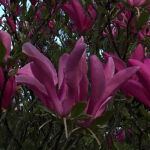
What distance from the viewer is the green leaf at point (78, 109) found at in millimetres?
716

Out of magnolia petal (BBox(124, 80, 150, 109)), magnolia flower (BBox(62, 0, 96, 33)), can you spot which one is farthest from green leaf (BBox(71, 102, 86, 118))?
magnolia flower (BBox(62, 0, 96, 33))

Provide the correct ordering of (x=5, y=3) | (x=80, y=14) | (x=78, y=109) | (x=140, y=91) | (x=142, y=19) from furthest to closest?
(x=5, y=3), (x=80, y=14), (x=142, y=19), (x=140, y=91), (x=78, y=109)

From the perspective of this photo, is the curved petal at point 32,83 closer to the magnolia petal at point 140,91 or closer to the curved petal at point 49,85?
the curved petal at point 49,85

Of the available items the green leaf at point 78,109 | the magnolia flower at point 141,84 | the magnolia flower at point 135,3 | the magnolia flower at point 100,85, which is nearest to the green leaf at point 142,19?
the magnolia flower at point 135,3

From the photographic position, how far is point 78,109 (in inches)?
28.5

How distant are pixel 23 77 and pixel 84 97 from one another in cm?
16

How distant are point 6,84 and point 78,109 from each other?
26 centimetres

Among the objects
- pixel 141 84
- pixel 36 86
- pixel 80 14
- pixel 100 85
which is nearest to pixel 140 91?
pixel 141 84

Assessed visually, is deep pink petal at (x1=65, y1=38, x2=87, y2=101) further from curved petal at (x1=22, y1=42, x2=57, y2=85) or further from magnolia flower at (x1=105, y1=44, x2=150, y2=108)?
magnolia flower at (x1=105, y1=44, x2=150, y2=108)

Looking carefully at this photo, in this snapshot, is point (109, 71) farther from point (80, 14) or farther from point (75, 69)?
point (80, 14)

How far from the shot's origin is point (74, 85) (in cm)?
77

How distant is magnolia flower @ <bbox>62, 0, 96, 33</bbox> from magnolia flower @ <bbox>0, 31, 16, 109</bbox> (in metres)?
0.65

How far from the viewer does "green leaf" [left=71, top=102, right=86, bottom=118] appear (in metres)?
0.72

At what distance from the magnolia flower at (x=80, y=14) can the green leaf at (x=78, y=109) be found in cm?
78
